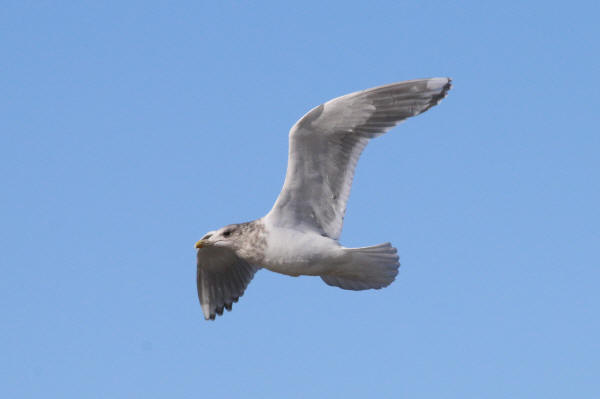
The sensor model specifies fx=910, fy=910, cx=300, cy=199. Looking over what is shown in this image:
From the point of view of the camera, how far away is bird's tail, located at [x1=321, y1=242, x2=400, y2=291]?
26.3ft

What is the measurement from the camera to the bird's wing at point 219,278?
9562mm

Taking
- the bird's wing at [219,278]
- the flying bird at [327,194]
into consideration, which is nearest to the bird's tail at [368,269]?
the flying bird at [327,194]

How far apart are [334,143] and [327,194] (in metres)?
0.49

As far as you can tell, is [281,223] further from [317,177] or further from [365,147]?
[365,147]

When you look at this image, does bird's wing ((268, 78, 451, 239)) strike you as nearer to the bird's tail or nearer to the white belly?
the white belly

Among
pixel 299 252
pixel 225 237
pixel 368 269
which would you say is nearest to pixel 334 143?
pixel 299 252

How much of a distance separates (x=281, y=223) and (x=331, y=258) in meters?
0.54

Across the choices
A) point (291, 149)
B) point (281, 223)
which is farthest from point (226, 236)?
point (291, 149)

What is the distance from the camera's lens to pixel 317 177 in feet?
26.5

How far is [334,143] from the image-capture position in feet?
26.2

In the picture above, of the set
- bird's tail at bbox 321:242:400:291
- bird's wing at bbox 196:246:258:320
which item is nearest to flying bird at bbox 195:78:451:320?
bird's tail at bbox 321:242:400:291

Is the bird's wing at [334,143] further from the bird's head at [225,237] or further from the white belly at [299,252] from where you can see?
the bird's head at [225,237]

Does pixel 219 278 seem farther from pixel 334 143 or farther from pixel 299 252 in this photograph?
pixel 334 143

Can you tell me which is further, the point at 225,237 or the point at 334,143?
the point at 225,237
